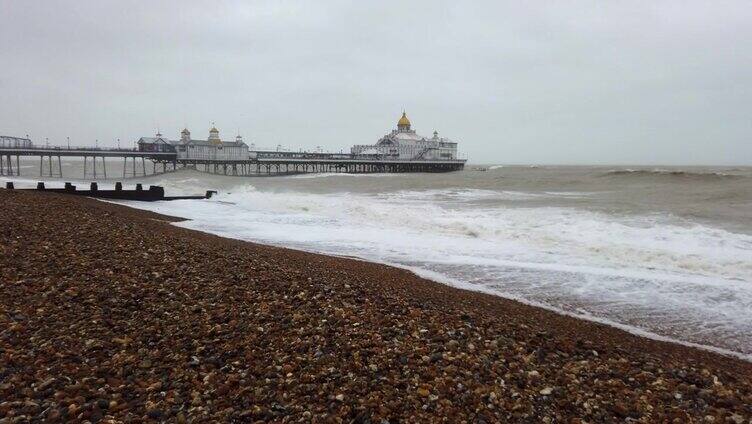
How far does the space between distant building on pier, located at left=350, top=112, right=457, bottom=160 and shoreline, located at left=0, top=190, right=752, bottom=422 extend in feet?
311

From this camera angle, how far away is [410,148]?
106875mm

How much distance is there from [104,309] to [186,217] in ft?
46.4

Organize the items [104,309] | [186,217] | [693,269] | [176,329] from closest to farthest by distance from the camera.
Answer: [176,329] < [104,309] < [693,269] < [186,217]

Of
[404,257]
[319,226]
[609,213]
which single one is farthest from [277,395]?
[609,213]

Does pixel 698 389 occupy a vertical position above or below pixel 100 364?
below

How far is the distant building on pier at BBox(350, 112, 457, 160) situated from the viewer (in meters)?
105

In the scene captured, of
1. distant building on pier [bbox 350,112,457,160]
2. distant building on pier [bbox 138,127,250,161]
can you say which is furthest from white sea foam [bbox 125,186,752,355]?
distant building on pier [bbox 350,112,457,160]

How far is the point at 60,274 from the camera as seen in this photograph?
605 centimetres

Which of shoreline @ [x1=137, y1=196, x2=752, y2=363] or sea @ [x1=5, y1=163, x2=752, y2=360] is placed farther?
sea @ [x1=5, y1=163, x2=752, y2=360]

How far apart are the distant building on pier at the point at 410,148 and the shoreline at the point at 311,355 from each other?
311 feet

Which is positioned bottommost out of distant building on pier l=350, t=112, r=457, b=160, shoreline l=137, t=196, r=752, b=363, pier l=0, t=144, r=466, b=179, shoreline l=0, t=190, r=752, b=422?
shoreline l=137, t=196, r=752, b=363

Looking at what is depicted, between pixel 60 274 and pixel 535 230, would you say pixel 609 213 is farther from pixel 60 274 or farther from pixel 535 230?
pixel 60 274

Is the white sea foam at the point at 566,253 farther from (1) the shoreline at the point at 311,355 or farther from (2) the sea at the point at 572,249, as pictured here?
(1) the shoreline at the point at 311,355

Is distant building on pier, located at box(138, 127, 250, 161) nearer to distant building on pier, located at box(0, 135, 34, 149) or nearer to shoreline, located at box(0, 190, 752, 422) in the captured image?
distant building on pier, located at box(0, 135, 34, 149)
